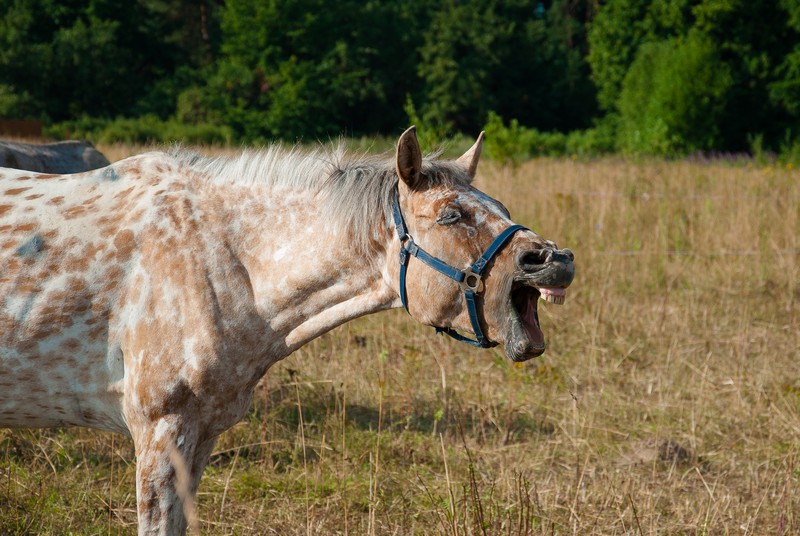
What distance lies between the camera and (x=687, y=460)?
4184 mm

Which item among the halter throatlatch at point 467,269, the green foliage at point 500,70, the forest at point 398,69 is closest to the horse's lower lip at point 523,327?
the halter throatlatch at point 467,269

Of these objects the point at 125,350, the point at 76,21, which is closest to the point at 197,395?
Answer: the point at 125,350

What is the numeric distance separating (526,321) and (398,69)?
151 feet

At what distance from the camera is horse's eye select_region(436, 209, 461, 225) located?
235 cm

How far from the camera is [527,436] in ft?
14.6

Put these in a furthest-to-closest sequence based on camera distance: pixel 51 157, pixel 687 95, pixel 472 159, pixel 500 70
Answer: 1. pixel 500 70
2. pixel 687 95
3. pixel 51 157
4. pixel 472 159

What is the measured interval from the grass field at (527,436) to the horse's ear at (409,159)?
934mm

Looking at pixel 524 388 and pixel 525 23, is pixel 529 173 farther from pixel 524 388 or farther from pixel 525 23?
pixel 525 23

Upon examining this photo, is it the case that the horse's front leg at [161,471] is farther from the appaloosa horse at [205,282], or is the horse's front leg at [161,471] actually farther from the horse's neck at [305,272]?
the horse's neck at [305,272]

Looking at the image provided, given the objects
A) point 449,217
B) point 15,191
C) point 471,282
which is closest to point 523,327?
point 471,282

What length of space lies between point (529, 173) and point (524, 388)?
7.39 m

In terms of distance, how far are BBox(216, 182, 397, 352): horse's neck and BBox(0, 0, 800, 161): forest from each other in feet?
87.8

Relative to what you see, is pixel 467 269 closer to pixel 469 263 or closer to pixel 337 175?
pixel 469 263

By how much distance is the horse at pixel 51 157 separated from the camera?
4602 millimetres
